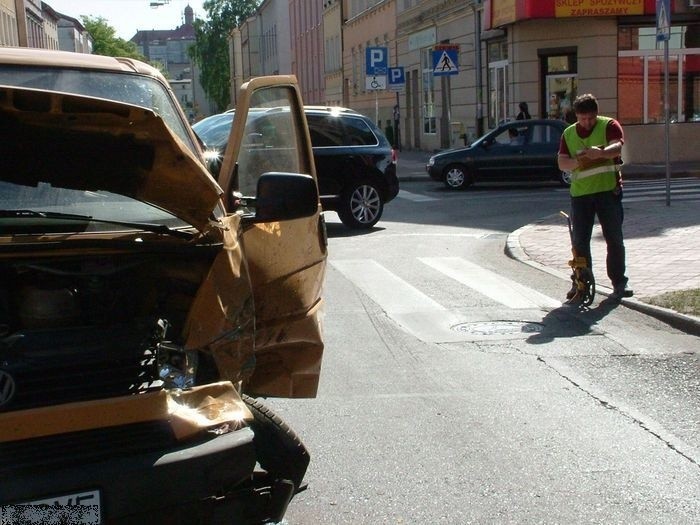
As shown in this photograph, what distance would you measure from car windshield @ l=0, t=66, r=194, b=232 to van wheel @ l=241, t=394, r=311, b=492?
884mm

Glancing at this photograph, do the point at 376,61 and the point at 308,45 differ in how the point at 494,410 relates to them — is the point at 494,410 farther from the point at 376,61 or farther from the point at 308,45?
the point at 308,45

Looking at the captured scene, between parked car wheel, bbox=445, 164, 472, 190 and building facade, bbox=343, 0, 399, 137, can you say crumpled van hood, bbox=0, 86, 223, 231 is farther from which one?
building facade, bbox=343, 0, 399, 137

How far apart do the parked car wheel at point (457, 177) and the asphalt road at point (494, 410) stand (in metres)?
12.1

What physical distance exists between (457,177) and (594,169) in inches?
539

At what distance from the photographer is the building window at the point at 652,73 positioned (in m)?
28.8

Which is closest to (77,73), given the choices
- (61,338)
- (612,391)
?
(61,338)

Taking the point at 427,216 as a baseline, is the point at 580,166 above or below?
above

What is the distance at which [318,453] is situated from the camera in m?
5.52

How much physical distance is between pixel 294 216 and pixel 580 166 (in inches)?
235

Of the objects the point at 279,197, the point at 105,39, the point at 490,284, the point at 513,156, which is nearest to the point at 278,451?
the point at 279,197

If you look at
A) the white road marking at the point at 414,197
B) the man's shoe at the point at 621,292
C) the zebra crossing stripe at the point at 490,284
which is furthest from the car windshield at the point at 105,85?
the white road marking at the point at 414,197

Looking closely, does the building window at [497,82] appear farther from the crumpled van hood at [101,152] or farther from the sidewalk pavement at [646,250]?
the crumpled van hood at [101,152]

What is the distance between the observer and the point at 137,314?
12.7ft

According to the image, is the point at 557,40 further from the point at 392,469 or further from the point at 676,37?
the point at 392,469
